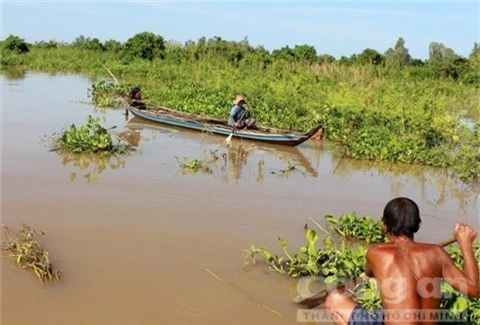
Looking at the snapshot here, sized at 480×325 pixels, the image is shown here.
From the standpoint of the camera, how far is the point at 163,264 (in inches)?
189

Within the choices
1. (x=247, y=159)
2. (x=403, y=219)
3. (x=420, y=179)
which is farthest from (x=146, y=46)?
(x=403, y=219)

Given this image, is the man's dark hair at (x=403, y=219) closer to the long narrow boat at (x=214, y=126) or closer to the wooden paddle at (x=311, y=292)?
the wooden paddle at (x=311, y=292)

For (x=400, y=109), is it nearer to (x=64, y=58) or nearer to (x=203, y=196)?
(x=203, y=196)

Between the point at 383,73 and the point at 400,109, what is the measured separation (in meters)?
7.91

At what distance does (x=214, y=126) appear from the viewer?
36.8 ft

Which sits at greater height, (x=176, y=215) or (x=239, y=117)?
(x=239, y=117)

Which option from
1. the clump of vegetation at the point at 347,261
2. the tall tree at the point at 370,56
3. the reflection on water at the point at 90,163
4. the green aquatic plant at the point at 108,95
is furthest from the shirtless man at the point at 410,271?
the tall tree at the point at 370,56

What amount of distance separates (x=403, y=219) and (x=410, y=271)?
0.26 metres

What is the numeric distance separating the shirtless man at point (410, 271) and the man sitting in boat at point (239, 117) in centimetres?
811

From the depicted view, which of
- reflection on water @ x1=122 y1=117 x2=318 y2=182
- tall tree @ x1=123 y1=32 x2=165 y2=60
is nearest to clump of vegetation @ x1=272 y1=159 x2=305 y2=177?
reflection on water @ x1=122 y1=117 x2=318 y2=182

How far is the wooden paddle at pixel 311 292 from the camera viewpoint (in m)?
4.25

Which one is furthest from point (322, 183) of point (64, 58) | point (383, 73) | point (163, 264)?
point (64, 58)

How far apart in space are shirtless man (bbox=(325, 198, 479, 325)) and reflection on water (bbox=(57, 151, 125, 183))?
216 inches

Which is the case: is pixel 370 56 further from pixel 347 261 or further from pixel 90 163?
pixel 347 261
